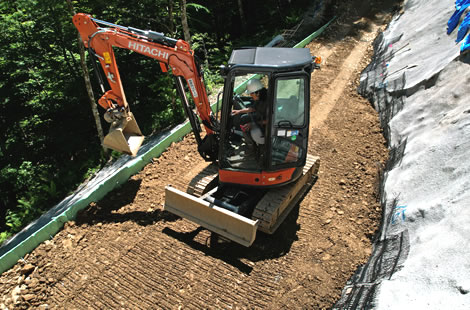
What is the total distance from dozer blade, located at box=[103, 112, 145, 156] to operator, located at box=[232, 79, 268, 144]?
2.64 meters

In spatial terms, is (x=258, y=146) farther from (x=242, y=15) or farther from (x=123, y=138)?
(x=242, y=15)

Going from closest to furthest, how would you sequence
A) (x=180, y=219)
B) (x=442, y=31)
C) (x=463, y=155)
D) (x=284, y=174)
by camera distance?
(x=463, y=155), (x=284, y=174), (x=180, y=219), (x=442, y=31)

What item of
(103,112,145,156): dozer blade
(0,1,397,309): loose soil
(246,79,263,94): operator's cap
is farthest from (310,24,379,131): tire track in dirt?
(103,112,145,156): dozer blade

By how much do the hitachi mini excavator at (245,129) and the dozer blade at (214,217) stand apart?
2 centimetres

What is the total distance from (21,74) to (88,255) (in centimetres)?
1118

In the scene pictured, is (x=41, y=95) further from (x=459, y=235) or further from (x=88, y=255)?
(x=459, y=235)

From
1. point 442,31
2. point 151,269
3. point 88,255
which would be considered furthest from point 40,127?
point 442,31

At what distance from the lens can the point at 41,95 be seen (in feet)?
44.8

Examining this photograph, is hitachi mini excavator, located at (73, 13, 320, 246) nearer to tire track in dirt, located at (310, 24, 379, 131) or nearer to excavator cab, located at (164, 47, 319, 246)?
excavator cab, located at (164, 47, 319, 246)

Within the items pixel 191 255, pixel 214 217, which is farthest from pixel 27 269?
pixel 214 217

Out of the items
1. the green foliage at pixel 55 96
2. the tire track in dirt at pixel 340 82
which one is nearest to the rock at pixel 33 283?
the green foliage at pixel 55 96

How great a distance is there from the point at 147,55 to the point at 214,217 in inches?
128

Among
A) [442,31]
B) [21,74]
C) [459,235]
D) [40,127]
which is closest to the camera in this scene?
[459,235]

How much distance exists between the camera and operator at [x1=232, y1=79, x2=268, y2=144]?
5.16 metres
